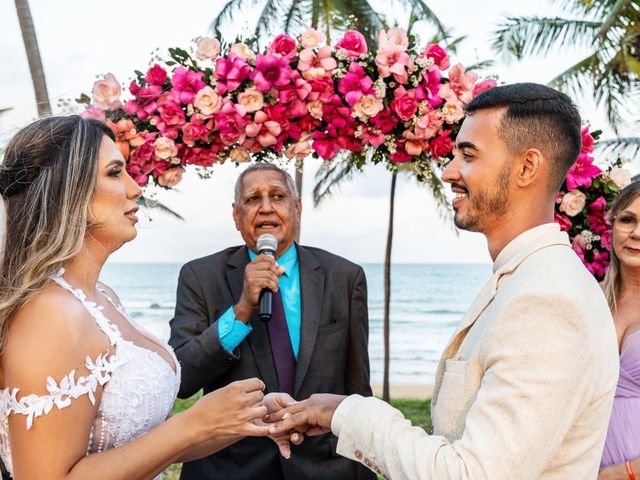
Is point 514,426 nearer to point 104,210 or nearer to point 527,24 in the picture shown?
point 104,210

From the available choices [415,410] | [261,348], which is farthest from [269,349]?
[415,410]

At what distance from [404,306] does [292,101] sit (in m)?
45.6

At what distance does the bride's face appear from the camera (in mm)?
2893

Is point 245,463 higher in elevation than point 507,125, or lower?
lower

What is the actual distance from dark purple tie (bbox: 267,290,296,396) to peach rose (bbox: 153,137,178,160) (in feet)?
3.81

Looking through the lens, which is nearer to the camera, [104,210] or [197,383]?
[104,210]

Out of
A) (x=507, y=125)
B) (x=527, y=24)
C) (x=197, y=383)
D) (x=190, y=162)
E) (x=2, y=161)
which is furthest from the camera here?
(x=527, y=24)

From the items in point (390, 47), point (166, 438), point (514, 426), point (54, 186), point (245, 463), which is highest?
point (390, 47)

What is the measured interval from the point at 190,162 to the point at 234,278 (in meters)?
0.79

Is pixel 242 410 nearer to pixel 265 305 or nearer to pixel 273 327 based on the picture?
pixel 265 305

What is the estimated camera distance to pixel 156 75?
14.1ft

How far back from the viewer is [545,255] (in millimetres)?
2443

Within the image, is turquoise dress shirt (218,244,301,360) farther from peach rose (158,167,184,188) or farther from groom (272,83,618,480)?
groom (272,83,618,480)

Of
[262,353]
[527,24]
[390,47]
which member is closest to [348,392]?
[262,353]
